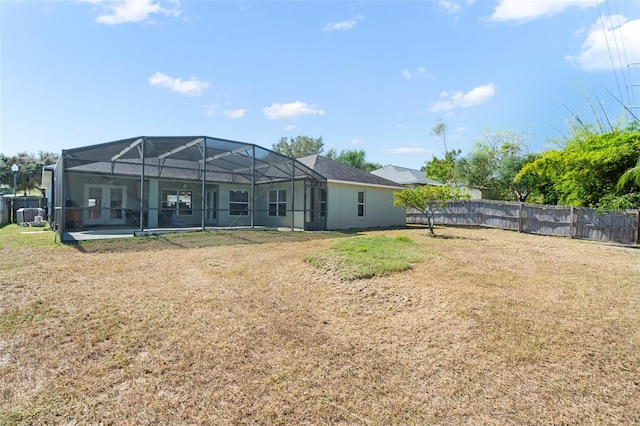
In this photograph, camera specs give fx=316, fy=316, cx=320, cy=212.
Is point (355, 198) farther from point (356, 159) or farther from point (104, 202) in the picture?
point (356, 159)

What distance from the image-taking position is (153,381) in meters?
2.66

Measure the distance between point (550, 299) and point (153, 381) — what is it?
5057 mm

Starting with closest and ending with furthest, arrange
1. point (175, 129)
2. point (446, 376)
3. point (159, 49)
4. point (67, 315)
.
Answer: point (446, 376) < point (67, 315) < point (159, 49) < point (175, 129)

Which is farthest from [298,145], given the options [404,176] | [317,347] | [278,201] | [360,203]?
[317,347]

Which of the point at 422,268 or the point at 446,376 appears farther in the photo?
the point at 422,268

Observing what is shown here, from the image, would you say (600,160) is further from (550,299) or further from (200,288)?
(200,288)

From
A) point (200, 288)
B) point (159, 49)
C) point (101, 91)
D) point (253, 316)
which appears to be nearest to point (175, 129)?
point (101, 91)

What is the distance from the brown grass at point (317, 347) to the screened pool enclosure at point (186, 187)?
7.29 meters

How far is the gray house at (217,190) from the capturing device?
12.9 metres

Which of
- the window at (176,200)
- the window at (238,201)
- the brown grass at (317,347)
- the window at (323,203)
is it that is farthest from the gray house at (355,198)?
the brown grass at (317,347)

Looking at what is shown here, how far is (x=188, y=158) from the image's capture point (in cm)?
1467

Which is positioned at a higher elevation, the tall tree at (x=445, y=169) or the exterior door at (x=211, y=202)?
the tall tree at (x=445, y=169)

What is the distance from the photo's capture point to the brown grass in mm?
2383

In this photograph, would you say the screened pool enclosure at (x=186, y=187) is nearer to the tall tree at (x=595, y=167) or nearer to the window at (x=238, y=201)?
the window at (x=238, y=201)
